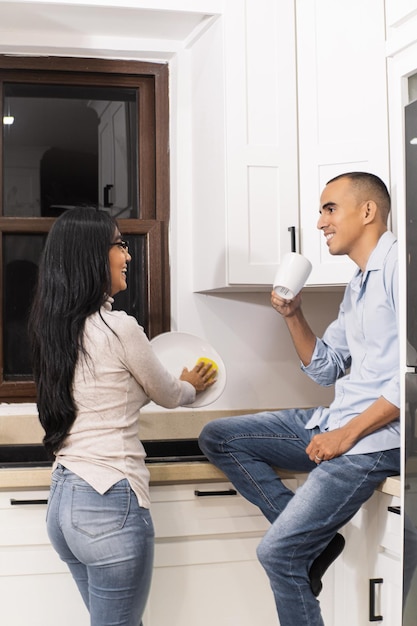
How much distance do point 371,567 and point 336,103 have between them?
1453 millimetres

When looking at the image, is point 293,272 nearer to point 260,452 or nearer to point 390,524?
point 260,452

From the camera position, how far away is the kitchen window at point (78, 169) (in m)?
3.03

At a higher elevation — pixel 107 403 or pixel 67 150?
pixel 67 150

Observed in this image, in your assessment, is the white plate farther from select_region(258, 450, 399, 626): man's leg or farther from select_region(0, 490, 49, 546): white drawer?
select_region(258, 450, 399, 626): man's leg

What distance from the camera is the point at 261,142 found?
2750mm

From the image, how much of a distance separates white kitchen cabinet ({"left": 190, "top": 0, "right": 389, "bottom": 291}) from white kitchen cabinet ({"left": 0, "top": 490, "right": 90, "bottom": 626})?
38.1 inches

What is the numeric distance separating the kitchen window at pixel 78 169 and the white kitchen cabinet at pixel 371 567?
1.16 m

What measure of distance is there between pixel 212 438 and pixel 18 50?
1.63 m

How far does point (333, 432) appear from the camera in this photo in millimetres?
2074

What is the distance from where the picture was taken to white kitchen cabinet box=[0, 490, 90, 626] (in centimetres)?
229

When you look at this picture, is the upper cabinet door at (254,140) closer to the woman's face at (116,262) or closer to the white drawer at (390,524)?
the woman's face at (116,262)

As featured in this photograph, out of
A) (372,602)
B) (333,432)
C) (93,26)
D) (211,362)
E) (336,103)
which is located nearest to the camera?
(333,432)

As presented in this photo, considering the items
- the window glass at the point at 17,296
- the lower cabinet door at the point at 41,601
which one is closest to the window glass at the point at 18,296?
the window glass at the point at 17,296

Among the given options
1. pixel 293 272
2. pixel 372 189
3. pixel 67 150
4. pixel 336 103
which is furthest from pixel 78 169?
pixel 372 189
